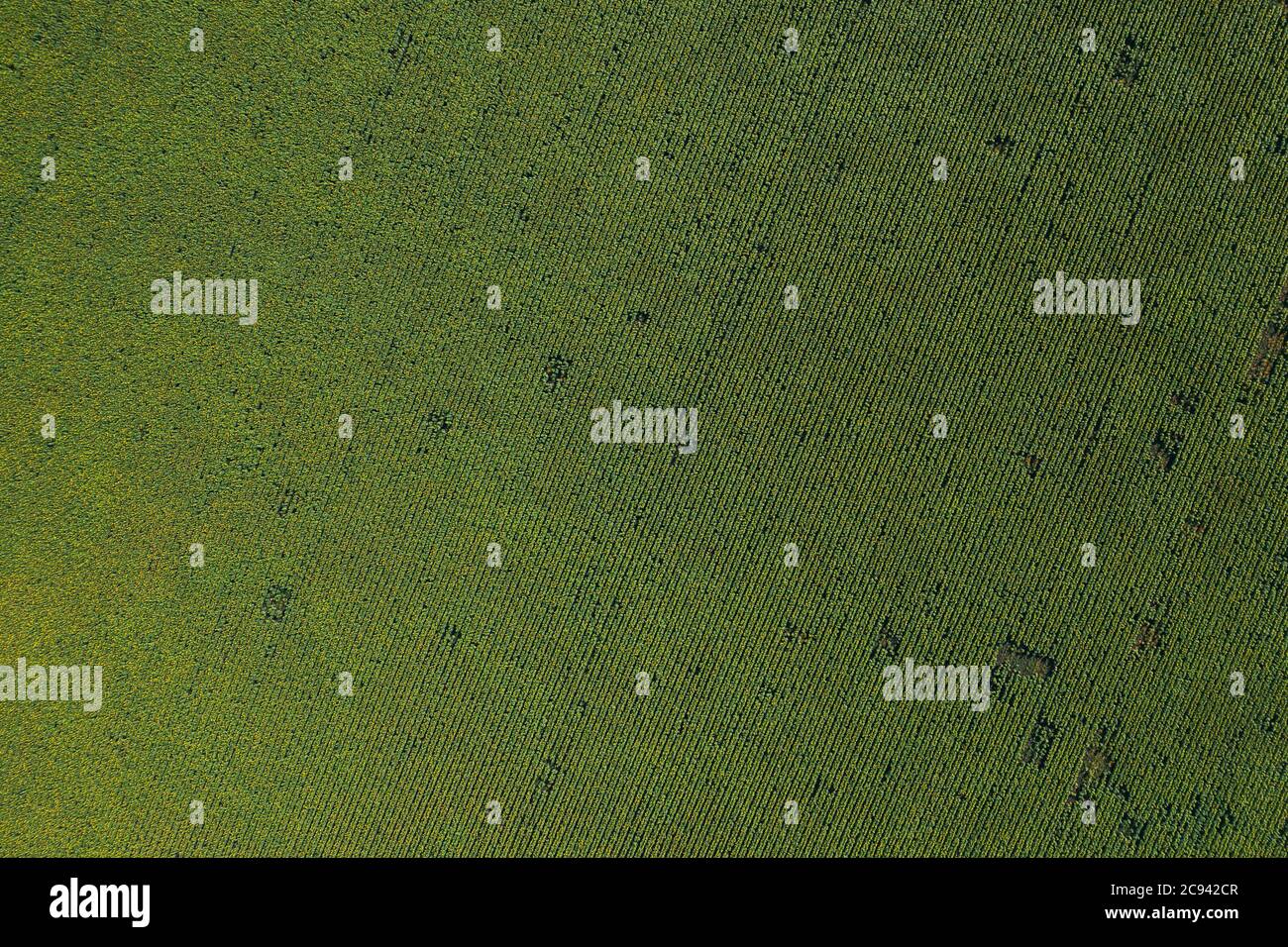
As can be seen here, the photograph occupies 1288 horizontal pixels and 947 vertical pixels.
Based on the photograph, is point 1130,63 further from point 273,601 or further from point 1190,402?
point 273,601

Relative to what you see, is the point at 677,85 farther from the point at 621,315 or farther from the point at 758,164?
the point at 621,315

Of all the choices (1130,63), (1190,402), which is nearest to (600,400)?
(1190,402)

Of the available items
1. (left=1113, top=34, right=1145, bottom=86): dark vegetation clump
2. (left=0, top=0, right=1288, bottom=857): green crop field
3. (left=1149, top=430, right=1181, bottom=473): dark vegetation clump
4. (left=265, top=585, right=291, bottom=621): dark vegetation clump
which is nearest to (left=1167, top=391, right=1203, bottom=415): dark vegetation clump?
(left=0, top=0, right=1288, bottom=857): green crop field

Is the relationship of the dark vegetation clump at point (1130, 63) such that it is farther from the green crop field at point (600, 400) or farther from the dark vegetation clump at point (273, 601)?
the dark vegetation clump at point (273, 601)

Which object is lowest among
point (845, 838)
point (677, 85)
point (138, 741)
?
point (845, 838)

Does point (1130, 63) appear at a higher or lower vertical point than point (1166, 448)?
higher

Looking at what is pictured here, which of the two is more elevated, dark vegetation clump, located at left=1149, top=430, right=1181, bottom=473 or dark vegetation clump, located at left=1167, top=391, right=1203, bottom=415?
dark vegetation clump, located at left=1167, top=391, right=1203, bottom=415

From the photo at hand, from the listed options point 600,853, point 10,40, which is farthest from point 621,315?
point 10,40

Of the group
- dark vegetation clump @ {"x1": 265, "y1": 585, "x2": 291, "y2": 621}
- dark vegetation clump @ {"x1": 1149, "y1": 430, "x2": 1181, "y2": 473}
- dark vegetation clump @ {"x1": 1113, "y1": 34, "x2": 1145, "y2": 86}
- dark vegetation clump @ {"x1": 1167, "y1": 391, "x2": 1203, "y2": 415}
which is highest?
dark vegetation clump @ {"x1": 1113, "y1": 34, "x2": 1145, "y2": 86}

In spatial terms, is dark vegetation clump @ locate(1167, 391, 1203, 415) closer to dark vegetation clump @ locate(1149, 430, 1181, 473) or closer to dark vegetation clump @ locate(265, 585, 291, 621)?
dark vegetation clump @ locate(1149, 430, 1181, 473)
